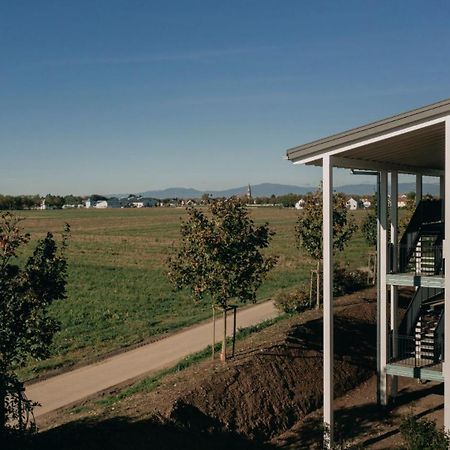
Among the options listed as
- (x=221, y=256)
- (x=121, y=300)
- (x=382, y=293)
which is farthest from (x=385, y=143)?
(x=121, y=300)

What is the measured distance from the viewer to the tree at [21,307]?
35.1 ft

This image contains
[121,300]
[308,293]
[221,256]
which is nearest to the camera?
[221,256]

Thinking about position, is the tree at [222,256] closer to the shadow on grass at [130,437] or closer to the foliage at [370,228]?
the shadow on grass at [130,437]

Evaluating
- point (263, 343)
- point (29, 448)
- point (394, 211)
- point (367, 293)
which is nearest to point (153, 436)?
point (29, 448)

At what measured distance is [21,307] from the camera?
1091 centimetres

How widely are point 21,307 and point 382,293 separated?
8.66 meters

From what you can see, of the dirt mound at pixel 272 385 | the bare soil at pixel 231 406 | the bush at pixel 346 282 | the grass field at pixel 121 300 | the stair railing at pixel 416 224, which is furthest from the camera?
the bush at pixel 346 282

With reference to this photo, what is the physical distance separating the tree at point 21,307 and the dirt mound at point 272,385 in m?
3.79

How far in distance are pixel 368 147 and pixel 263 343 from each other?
27.3ft

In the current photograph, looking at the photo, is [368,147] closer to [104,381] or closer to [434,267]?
[434,267]

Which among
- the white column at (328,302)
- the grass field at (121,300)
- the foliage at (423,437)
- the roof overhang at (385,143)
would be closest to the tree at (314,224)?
the grass field at (121,300)

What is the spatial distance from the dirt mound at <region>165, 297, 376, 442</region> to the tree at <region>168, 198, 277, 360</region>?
1673 mm

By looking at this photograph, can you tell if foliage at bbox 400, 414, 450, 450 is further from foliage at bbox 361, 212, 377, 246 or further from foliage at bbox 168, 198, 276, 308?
foliage at bbox 361, 212, 377, 246

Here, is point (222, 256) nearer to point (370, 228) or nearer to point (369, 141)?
point (369, 141)
